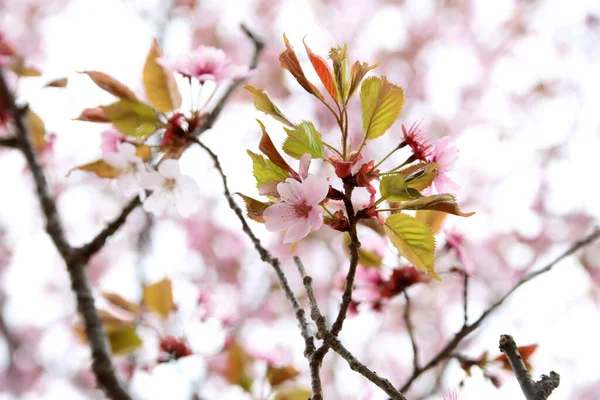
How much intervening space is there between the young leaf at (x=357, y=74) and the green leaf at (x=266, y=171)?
5.3 inches

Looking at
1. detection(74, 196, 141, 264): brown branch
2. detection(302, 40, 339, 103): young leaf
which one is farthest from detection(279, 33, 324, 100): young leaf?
detection(74, 196, 141, 264): brown branch

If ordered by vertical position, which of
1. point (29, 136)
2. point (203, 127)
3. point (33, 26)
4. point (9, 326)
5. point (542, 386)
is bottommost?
point (542, 386)

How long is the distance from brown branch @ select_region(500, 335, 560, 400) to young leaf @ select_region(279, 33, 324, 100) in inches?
14.4

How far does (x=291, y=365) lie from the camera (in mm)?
1201

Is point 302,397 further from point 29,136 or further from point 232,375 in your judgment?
point 29,136

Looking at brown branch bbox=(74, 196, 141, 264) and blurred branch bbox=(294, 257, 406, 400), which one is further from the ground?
brown branch bbox=(74, 196, 141, 264)

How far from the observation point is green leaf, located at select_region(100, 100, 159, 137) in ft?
3.01

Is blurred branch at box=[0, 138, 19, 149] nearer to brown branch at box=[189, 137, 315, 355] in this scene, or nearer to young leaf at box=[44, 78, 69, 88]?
young leaf at box=[44, 78, 69, 88]

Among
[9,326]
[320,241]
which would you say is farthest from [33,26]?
[320,241]

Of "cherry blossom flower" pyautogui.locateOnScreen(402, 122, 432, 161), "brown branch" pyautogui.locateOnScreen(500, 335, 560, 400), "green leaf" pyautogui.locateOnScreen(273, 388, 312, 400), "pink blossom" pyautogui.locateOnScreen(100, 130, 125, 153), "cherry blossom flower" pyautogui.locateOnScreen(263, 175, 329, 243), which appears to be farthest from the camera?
"green leaf" pyautogui.locateOnScreen(273, 388, 312, 400)

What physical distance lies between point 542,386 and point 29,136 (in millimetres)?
1319

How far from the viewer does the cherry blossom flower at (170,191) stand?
94 cm

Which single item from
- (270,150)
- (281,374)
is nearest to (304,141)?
(270,150)

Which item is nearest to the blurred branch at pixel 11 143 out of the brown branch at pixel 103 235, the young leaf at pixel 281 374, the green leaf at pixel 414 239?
the brown branch at pixel 103 235
